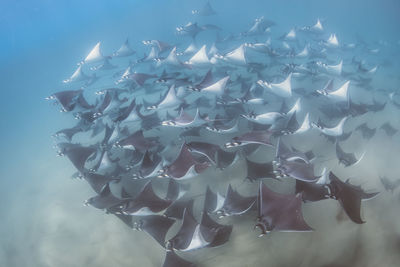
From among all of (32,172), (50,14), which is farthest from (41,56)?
(50,14)

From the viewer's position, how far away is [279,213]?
316cm

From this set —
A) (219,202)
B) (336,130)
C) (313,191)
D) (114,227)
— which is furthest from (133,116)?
(336,130)

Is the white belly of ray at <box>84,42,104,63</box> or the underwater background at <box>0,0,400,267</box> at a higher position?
the white belly of ray at <box>84,42,104,63</box>

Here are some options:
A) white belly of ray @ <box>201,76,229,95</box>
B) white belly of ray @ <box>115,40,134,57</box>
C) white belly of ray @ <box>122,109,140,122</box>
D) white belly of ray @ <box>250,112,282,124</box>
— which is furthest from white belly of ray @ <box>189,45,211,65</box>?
white belly of ray @ <box>115,40,134,57</box>

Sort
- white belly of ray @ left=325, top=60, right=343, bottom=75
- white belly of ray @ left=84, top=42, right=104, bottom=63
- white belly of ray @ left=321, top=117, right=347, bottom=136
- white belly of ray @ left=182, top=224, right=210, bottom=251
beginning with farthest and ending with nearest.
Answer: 1. white belly of ray @ left=84, top=42, right=104, bottom=63
2. white belly of ray @ left=325, top=60, right=343, bottom=75
3. white belly of ray @ left=321, top=117, right=347, bottom=136
4. white belly of ray @ left=182, top=224, right=210, bottom=251

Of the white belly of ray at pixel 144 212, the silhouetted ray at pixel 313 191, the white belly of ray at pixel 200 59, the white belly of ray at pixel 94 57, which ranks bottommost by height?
the silhouetted ray at pixel 313 191

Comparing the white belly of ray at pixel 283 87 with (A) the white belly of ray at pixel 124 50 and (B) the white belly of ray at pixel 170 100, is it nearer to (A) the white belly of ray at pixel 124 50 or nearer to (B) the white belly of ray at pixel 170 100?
(B) the white belly of ray at pixel 170 100

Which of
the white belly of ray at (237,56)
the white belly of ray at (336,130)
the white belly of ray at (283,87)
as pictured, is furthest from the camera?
the white belly of ray at (237,56)

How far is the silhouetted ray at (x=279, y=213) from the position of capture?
9.96 ft

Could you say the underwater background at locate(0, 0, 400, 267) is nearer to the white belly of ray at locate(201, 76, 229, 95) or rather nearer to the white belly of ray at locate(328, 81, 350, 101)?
the white belly of ray at locate(328, 81, 350, 101)

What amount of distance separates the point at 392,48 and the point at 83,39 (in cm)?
3766

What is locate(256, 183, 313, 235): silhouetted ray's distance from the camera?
3037mm

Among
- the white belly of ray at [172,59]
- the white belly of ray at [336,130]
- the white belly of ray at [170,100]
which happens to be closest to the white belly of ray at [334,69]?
the white belly of ray at [336,130]

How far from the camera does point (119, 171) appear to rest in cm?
523
